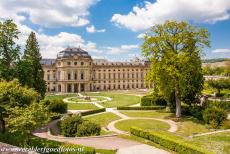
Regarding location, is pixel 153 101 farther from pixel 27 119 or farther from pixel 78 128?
pixel 27 119

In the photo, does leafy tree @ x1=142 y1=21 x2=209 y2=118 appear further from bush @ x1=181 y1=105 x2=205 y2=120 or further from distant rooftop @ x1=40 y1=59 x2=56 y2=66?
distant rooftop @ x1=40 y1=59 x2=56 y2=66

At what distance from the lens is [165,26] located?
40.2 m

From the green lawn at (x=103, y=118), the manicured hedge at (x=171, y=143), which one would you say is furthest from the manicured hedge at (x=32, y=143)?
the green lawn at (x=103, y=118)

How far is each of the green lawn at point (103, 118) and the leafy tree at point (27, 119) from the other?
14709 millimetres

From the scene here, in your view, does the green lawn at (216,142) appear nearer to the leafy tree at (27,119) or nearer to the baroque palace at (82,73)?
the leafy tree at (27,119)

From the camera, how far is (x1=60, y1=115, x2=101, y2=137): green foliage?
2842cm

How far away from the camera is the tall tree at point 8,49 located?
3328 centimetres

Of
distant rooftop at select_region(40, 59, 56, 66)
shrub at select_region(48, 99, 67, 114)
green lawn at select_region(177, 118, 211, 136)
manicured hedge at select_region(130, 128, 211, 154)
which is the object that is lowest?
green lawn at select_region(177, 118, 211, 136)

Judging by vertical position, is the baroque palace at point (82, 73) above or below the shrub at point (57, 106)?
above

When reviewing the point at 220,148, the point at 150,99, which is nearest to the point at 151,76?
the point at 150,99

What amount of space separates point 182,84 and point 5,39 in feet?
85.4

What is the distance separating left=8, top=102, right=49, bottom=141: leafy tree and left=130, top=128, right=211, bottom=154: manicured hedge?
10105mm

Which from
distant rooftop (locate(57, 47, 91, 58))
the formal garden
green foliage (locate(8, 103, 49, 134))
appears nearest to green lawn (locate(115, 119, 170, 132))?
the formal garden

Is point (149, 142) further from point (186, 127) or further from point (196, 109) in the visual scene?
point (196, 109)
